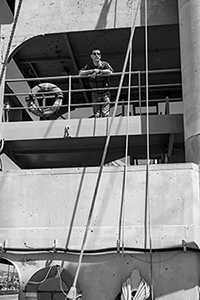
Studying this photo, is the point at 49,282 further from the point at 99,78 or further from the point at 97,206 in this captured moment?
the point at 99,78

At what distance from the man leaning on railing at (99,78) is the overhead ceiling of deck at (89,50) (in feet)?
3.38

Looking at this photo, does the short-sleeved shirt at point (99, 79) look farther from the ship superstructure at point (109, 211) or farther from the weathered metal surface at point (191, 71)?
the weathered metal surface at point (191, 71)

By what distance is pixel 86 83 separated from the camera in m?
12.4

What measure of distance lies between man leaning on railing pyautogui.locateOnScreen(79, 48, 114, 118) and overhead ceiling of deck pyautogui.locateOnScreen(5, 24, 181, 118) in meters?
1.03

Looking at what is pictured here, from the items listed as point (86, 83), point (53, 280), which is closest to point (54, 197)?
point (53, 280)

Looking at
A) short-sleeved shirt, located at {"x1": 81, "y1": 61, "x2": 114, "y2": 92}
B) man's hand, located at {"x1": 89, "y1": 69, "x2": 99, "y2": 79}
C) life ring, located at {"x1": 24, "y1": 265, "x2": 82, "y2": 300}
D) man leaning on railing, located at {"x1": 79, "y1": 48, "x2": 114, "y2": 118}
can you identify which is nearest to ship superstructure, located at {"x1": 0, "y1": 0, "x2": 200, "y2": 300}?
life ring, located at {"x1": 24, "y1": 265, "x2": 82, "y2": 300}

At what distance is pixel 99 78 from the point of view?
8758 millimetres

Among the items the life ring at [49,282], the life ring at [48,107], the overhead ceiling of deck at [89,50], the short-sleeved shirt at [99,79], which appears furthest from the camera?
the overhead ceiling of deck at [89,50]

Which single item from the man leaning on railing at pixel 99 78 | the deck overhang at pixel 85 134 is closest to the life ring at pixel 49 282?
the deck overhang at pixel 85 134

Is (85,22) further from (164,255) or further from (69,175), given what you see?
(164,255)

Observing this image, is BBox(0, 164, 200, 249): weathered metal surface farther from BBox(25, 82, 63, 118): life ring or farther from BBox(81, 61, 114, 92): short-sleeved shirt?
BBox(81, 61, 114, 92): short-sleeved shirt

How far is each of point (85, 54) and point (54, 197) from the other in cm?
544

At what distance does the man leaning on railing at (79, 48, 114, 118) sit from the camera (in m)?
8.42

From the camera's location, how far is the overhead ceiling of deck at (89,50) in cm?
970
